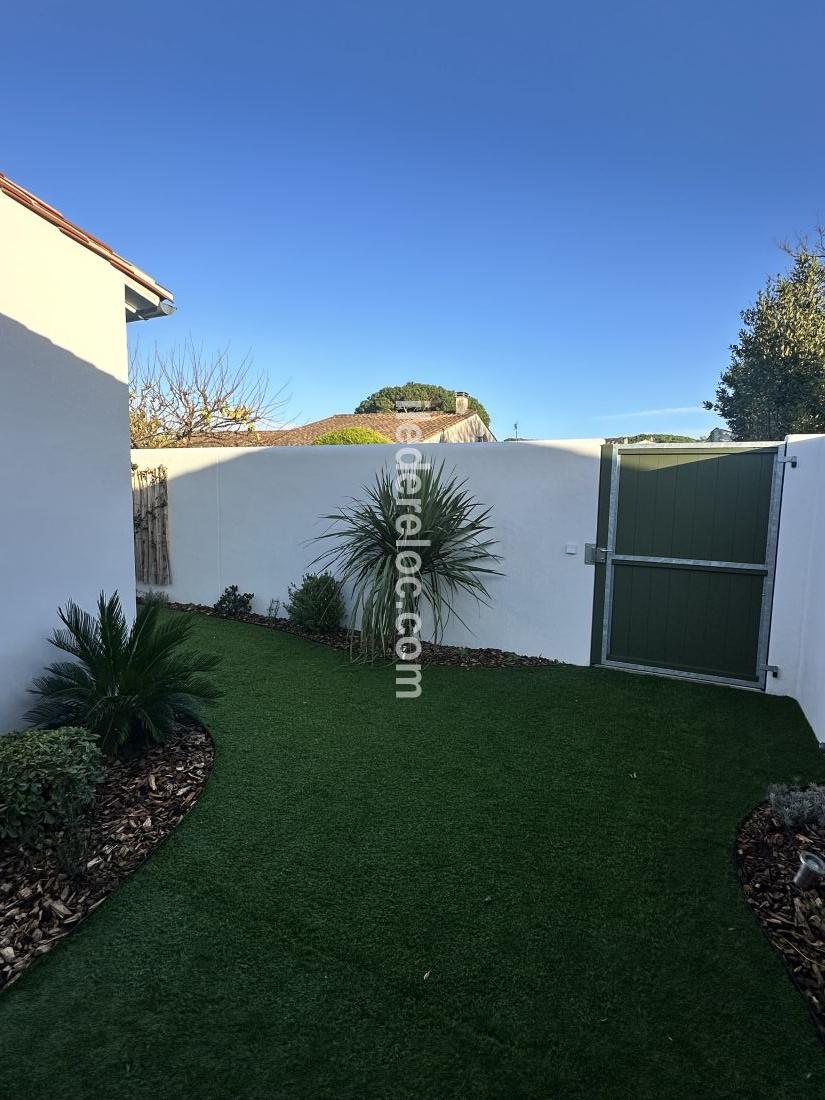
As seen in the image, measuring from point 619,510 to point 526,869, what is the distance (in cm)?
406

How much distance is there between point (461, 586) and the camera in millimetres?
6836

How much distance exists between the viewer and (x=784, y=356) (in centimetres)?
1662

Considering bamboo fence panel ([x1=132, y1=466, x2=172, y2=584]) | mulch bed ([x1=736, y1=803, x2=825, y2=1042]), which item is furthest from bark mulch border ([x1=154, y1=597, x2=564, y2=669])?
mulch bed ([x1=736, y1=803, x2=825, y2=1042])

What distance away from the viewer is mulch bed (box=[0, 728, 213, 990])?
2.47 metres

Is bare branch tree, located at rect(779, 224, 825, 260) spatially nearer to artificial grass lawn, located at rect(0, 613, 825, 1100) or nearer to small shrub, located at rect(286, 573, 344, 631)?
small shrub, located at rect(286, 573, 344, 631)

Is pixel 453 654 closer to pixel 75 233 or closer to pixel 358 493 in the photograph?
pixel 358 493

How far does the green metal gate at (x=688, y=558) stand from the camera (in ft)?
18.0

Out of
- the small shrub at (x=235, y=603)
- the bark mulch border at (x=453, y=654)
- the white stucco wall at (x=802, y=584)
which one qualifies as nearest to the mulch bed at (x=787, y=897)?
the white stucco wall at (x=802, y=584)

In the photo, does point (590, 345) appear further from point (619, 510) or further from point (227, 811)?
point (227, 811)

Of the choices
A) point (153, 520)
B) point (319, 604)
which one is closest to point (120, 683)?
point (319, 604)

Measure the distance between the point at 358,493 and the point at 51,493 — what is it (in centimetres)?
370

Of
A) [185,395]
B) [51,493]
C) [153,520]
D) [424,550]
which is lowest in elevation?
[424,550]

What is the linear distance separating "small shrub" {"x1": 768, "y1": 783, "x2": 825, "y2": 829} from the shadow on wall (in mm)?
4852

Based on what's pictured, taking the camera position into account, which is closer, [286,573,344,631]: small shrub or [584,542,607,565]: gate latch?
[584,542,607,565]: gate latch
